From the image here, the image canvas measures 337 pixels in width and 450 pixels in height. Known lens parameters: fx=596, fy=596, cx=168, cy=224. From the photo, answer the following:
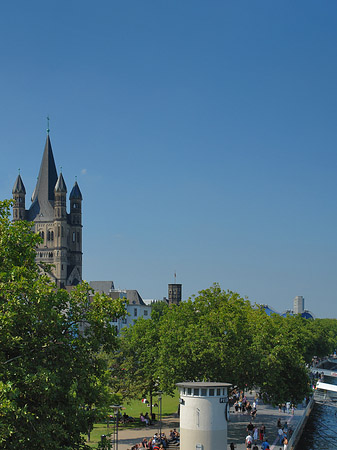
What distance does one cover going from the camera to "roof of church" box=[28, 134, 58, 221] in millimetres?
189500

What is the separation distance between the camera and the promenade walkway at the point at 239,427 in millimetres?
46875

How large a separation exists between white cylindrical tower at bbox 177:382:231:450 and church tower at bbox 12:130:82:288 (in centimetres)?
14852

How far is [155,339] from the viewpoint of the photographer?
60.1 meters

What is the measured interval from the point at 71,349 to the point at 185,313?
29649 mm

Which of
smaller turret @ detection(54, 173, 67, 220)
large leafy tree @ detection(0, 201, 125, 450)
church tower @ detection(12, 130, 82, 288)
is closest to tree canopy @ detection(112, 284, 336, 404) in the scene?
large leafy tree @ detection(0, 201, 125, 450)

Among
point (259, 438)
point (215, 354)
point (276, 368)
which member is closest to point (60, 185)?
point (276, 368)

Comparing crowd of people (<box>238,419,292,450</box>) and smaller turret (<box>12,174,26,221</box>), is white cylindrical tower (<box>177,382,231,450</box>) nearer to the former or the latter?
crowd of people (<box>238,419,292,450</box>)

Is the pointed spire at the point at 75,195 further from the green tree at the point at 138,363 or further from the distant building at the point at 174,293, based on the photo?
the green tree at the point at 138,363

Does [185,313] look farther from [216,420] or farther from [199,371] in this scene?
[216,420]

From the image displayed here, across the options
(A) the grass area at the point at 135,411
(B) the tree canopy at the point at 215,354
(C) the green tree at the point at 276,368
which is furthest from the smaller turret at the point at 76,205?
(C) the green tree at the point at 276,368

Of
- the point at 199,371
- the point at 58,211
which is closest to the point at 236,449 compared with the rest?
the point at 199,371

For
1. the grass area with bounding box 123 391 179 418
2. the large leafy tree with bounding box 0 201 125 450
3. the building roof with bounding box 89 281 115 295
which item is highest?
the building roof with bounding box 89 281 115 295

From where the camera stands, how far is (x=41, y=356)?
24.2m

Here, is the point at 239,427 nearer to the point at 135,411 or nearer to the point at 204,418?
the point at 135,411
